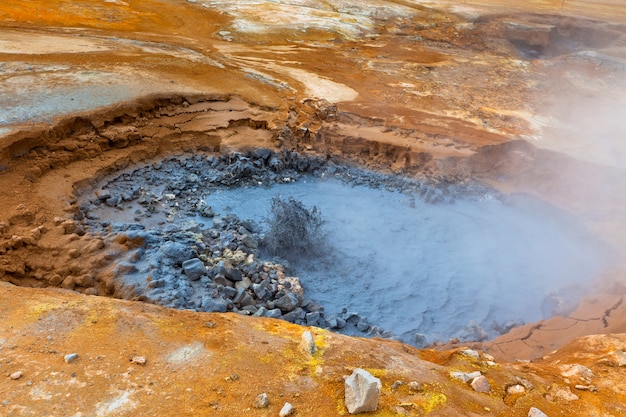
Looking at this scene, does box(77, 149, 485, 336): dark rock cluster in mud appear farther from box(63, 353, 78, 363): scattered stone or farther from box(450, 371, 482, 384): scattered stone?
box(450, 371, 482, 384): scattered stone

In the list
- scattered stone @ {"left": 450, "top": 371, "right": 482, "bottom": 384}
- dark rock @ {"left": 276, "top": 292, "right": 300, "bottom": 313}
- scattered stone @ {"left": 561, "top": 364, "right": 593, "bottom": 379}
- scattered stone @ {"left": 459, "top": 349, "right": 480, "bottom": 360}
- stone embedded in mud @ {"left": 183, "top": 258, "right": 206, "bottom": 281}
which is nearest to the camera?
scattered stone @ {"left": 450, "top": 371, "right": 482, "bottom": 384}

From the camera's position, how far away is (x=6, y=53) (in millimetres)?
11430

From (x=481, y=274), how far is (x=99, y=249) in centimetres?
552

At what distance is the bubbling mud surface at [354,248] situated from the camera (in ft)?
20.1

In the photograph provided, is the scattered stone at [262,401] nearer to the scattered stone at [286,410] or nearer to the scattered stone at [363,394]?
the scattered stone at [286,410]

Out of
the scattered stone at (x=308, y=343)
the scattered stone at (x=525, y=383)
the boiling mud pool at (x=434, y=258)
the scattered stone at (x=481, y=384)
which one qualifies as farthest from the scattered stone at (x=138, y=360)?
the boiling mud pool at (x=434, y=258)

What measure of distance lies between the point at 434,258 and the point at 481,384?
4.14 meters

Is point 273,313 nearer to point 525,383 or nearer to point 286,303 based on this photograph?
point 286,303

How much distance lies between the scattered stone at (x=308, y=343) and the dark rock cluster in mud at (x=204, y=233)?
1459mm

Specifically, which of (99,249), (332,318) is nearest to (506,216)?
(332,318)

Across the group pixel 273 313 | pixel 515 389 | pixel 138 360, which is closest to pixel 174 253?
pixel 273 313

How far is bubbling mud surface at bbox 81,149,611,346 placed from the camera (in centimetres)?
611

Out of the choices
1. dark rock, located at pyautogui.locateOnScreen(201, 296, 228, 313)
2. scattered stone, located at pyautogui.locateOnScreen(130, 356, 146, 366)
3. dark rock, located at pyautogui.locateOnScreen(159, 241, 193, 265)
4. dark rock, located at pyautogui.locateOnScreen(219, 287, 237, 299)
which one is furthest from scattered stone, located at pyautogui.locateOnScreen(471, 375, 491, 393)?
dark rock, located at pyautogui.locateOnScreen(159, 241, 193, 265)

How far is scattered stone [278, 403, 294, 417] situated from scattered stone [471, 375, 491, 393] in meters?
1.53
